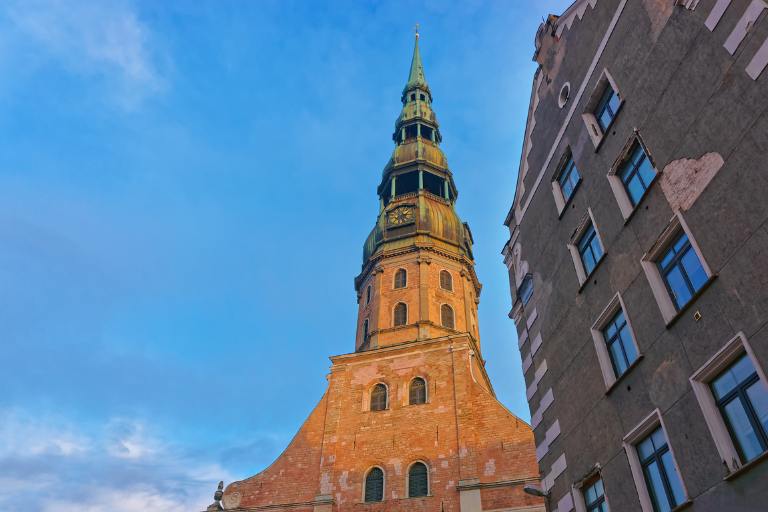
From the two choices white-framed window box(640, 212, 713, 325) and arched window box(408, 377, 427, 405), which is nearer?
white-framed window box(640, 212, 713, 325)

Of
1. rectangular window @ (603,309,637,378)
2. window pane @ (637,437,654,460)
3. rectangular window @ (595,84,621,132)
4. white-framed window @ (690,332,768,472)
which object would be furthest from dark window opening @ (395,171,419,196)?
white-framed window @ (690,332,768,472)

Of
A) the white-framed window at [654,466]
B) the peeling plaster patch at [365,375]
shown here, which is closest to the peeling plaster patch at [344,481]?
the peeling plaster patch at [365,375]

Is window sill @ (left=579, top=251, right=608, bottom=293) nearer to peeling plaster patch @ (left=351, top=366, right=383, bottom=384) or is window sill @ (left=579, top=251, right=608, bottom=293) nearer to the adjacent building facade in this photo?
the adjacent building facade

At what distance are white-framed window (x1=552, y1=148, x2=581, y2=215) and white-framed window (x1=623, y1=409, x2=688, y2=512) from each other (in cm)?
447

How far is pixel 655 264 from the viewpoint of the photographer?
26.9 feet

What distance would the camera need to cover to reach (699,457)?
679cm

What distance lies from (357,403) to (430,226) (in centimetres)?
1149

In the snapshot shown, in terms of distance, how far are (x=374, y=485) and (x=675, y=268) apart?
58.9ft

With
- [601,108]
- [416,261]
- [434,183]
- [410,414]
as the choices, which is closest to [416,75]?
[434,183]

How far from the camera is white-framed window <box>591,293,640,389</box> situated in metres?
8.58

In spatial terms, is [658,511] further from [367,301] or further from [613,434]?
[367,301]

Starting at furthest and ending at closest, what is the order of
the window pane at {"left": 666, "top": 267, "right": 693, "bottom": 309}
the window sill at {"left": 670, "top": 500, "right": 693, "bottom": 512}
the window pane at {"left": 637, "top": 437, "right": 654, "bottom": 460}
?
the window pane at {"left": 637, "top": 437, "right": 654, "bottom": 460} → the window pane at {"left": 666, "top": 267, "right": 693, "bottom": 309} → the window sill at {"left": 670, "top": 500, "right": 693, "bottom": 512}

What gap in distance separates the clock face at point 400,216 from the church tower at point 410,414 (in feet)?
0.22

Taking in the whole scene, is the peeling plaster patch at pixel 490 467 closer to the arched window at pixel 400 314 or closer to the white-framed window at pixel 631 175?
the arched window at pixel 400 314
